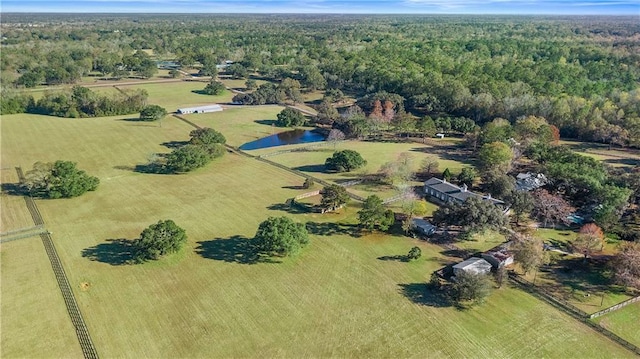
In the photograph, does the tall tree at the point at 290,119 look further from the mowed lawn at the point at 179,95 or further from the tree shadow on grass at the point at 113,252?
the tree shadow on grass at the point at 113,252

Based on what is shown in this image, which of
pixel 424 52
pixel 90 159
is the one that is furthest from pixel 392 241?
pixel 424 52

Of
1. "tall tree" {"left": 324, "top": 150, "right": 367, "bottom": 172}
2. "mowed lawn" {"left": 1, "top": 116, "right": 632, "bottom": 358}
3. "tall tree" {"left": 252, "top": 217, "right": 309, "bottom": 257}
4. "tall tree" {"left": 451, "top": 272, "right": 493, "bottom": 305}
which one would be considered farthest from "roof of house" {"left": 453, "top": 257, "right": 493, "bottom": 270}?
"tall tree" {"left": 324, "top": 150, "right": 367, "bottom": 172}

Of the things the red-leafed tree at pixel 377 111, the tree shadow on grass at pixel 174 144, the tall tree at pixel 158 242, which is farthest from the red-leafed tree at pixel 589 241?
the tree shadow on grass at pixel 174 144

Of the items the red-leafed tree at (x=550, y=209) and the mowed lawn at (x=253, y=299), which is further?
the red-leafed tree at (x=550, y=209)

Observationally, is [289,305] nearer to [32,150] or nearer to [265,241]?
[265,241]

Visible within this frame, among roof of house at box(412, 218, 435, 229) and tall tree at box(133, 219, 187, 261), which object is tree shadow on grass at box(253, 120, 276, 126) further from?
tall tree at box(133, 219, 187, 261)

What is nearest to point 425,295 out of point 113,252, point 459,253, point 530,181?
point 459,253
